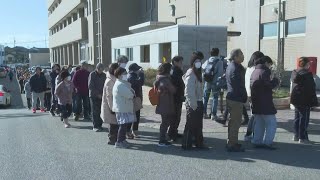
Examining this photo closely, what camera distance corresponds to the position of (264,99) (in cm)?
781

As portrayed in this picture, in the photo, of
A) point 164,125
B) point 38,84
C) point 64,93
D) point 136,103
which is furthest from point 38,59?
point 164,125

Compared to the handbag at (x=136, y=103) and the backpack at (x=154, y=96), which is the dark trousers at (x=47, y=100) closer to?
the handbag at (x=136, y=103)

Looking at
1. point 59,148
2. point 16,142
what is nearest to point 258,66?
point 59,148

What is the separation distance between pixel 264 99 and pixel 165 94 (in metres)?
1.84

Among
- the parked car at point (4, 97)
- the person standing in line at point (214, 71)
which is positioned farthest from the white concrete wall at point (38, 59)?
the person standing in line at point (214, 71)

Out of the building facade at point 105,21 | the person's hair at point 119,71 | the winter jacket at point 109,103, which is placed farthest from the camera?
the building facade at point 105,21

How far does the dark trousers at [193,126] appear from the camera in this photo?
25.9 feet

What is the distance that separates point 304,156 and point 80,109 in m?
7.04

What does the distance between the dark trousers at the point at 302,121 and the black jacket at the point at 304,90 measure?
0.43 feet

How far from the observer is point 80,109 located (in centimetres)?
1246

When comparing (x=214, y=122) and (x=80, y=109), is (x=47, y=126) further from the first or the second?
(x=214, y=122)

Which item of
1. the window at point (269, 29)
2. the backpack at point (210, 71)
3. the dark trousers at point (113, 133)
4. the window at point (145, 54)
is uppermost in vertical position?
the window at point (269, 29)

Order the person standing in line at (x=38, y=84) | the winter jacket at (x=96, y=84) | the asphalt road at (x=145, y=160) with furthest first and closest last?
the person standing in line at (x=38, y=84) → the winter jacket at (x=96, y=84) → the asphalt road at (x=145, y=160)

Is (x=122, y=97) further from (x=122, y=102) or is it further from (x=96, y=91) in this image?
(x=96, y=91)
